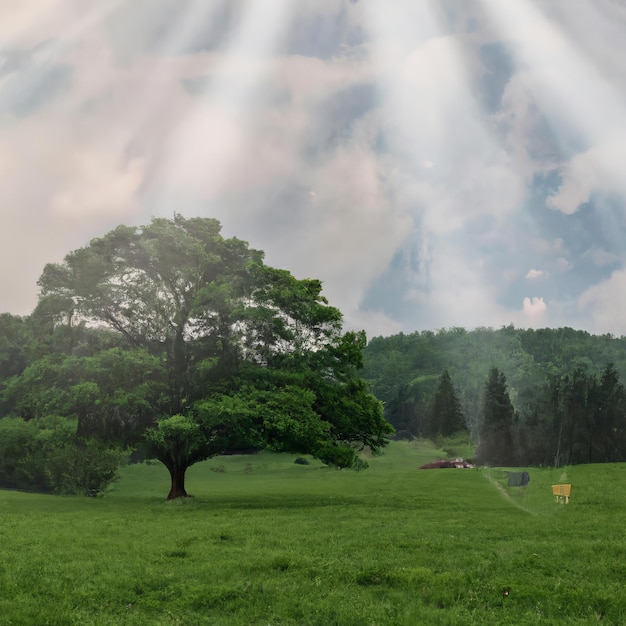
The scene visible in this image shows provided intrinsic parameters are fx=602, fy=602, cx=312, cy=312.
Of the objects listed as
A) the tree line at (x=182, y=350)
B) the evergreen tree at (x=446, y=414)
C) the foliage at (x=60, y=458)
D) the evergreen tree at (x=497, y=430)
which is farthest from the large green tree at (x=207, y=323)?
the evergreen tree at (x=446, y=414)

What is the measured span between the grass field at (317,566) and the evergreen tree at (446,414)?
9250 cm

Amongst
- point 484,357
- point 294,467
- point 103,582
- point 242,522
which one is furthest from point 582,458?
point 484,357

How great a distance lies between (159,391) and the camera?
34.8 metres

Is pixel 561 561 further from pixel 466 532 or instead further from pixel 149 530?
pixel 149 530

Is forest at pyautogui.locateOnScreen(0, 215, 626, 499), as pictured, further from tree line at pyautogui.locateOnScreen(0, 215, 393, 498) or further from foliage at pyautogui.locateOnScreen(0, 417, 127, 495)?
foliage at pyautogui.locateOnScreen(0, 417, 127, 495)

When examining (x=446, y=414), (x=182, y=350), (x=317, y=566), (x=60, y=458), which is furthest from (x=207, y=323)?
(x=446, y=414)

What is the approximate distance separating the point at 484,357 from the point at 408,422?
137ft

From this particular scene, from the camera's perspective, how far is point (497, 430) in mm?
100062

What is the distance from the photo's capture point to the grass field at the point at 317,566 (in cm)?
1159

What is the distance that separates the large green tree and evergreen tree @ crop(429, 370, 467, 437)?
85.8 m

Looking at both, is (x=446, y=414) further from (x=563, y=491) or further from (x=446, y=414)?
(x=563, y=491)

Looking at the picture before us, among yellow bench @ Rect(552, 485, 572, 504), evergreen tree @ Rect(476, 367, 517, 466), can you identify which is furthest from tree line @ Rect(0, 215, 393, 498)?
evergreen tree @ Rect(476, 367, 517, 466)

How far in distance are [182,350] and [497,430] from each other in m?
76.4

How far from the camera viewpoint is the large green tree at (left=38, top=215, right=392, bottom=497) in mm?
34688
